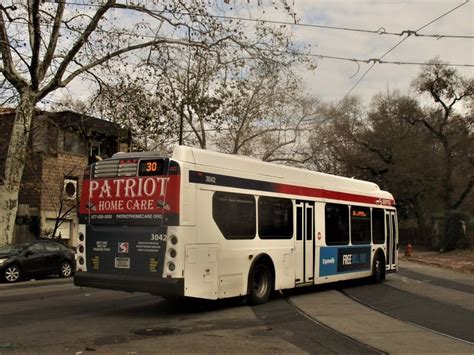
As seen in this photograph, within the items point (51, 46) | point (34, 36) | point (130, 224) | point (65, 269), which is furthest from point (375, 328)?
point (51, 46)

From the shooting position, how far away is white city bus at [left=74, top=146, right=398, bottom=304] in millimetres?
9695

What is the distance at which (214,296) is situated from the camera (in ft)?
33.6

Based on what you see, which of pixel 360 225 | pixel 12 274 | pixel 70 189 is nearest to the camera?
pixel 360 225

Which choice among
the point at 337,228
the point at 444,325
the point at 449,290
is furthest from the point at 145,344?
the point at 449,290

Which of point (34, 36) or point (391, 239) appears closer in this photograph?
point (391, 239)

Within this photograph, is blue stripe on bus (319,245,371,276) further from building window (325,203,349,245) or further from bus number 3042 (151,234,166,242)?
bus number 3042 (151,234,166,242)

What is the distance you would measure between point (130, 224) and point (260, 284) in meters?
3.25

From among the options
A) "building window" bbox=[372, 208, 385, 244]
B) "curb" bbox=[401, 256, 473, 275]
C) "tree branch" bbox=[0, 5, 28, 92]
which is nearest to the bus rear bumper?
"building window" bbox=[372, 208, 385, 244]

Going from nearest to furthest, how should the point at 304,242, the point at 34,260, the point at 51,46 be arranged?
1. the point at 304,242
2. the point at 34,260
3. the point at 51,46

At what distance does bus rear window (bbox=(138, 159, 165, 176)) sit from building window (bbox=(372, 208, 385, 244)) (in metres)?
8.80

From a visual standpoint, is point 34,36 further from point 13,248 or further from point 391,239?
point 391,239

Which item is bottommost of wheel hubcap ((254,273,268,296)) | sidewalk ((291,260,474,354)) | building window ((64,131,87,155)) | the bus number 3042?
sidewalk ((291,260,474,354))

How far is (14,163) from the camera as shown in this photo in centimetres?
1989

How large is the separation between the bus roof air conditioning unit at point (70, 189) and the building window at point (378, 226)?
1907cm
